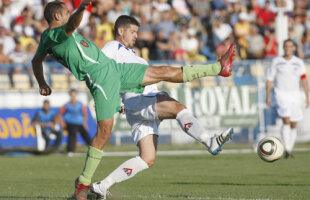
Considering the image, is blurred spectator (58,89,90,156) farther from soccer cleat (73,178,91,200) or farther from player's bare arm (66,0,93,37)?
player's bare arm (66,0,93,37)

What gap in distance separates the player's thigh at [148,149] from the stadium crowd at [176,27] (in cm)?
1335

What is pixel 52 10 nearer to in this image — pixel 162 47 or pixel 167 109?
pixel 167 109

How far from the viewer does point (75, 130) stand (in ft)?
69.3

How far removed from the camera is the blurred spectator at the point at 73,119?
21.1 metres

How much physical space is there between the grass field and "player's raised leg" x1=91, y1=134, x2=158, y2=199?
0.48 meters

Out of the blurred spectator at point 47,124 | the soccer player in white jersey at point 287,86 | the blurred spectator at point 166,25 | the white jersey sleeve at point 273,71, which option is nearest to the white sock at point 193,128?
the soccer player in white jersey at point 287,86

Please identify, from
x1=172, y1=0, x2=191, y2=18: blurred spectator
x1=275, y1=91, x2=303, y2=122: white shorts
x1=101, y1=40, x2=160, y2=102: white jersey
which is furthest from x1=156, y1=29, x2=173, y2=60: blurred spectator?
x1=101, y1=40, x2=160, y2=102: white jersey

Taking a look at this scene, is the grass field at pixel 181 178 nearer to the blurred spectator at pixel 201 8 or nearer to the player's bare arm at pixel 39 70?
the player's bare arm at pixel 39 70

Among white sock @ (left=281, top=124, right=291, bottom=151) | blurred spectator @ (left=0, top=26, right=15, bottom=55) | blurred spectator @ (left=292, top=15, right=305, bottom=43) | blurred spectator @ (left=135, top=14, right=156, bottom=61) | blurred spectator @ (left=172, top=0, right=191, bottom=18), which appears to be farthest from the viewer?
blurred spectator @ (left=172, top=0, right=191, bottom=18)

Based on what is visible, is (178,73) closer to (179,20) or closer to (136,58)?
(136,58)

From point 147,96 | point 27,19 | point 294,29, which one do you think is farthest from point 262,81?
point 147,96

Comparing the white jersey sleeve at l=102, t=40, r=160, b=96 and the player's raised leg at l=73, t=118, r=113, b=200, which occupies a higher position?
the white jersey sleeve at l=102, t=40, r=160, b=96

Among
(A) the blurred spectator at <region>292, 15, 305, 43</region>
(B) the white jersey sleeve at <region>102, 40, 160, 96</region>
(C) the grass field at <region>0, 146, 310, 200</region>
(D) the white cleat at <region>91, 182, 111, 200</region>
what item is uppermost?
(A) the blurred spectator at <region>292, 15, 305, 43</region>

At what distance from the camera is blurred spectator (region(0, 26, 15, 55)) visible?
76.5 ft
